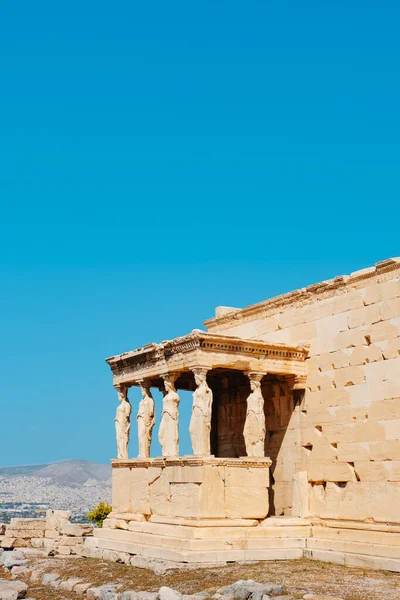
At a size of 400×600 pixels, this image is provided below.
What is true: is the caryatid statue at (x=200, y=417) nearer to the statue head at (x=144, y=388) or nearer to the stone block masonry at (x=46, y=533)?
the statue head at (x=144, y=388)

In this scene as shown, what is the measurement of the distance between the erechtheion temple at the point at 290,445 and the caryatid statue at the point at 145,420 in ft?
0.10

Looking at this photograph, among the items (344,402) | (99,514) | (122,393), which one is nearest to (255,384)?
(344,402)

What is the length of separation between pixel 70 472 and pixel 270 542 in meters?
100

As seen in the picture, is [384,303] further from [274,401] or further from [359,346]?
[274,401]

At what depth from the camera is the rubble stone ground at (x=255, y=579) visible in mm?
11422

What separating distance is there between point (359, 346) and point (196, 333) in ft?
8.76

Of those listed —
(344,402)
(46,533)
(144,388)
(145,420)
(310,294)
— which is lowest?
(46,533)

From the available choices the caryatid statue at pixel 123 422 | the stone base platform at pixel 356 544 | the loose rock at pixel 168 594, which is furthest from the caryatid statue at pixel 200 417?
the loose rock at pixel 168 594

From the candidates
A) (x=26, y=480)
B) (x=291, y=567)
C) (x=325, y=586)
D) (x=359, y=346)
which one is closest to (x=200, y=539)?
(x=291, y=567)

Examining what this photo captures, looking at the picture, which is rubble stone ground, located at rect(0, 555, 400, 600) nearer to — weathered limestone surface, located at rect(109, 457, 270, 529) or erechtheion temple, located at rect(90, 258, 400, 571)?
erechtheion temple, located at rect(90, 258, 400, 571)

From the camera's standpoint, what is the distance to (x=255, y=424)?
15305 mm

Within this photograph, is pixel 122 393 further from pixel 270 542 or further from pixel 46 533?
pixel 270 542

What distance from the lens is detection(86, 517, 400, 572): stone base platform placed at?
13.6 meters

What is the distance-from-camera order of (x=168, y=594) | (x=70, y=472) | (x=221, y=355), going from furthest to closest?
(x=70, y=472)
(x=221, y=355)
(x=168, y=594)
